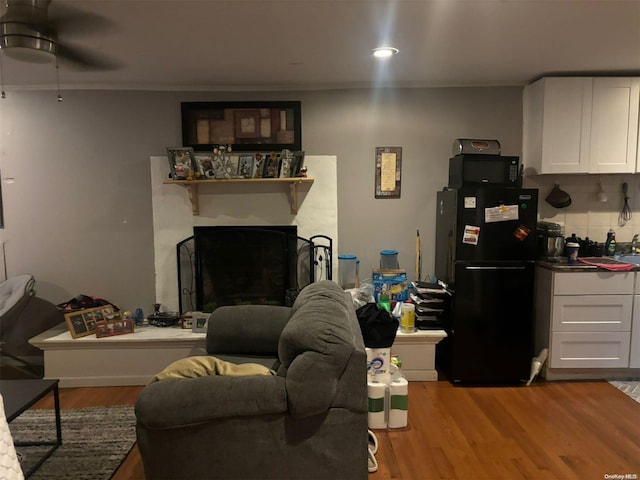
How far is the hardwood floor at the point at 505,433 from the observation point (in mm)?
2270

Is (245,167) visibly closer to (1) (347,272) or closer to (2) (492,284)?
(1) (347,272)

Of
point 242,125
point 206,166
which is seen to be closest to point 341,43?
point 242,125

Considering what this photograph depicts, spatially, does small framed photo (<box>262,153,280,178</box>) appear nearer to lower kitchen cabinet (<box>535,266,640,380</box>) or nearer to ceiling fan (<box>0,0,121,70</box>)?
ceiling fan (<box>0,0,121,70</box>)

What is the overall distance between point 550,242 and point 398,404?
184 cm

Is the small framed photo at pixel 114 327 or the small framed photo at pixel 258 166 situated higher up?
the small framed photo at pixel 258 166

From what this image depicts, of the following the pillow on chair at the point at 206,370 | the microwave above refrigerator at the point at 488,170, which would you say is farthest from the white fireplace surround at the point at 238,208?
the pillow on chair at the point at 206,370

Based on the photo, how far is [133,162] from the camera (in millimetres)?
3766

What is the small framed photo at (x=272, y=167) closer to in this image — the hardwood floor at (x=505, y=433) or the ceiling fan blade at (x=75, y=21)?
the ceiling fan blade at (x=75, y=21)

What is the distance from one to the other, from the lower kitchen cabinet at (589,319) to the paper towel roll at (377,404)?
4.79 ft

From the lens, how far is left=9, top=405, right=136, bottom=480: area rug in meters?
2.29

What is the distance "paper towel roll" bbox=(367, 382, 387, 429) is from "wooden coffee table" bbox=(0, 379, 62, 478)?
1.77 metres

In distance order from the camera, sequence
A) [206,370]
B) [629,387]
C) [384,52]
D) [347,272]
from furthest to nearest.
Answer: [347,272]
[629,387]
[384,52]
[206,370]

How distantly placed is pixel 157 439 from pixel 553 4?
269cm

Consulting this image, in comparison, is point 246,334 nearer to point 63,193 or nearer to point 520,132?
point 63,193
